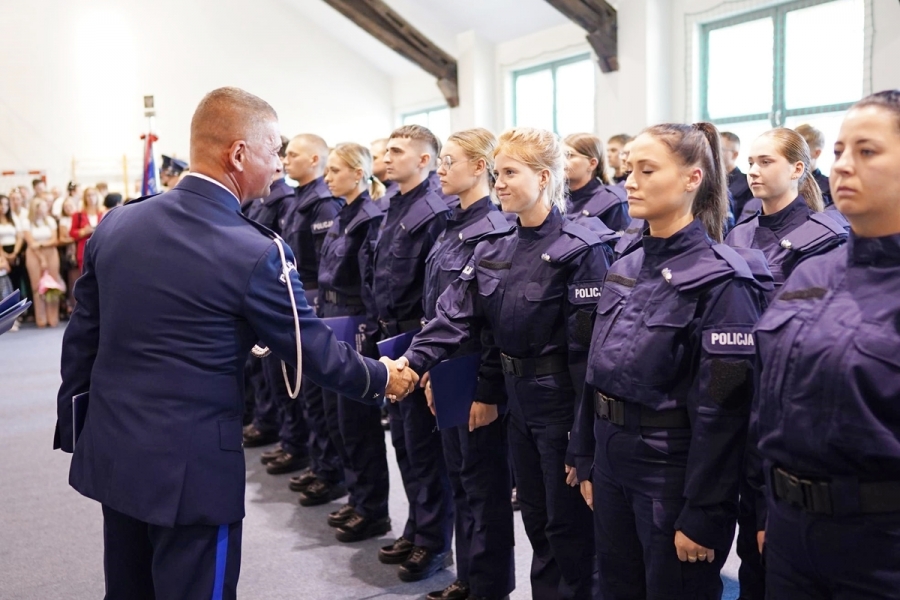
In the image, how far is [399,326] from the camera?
3.44 m

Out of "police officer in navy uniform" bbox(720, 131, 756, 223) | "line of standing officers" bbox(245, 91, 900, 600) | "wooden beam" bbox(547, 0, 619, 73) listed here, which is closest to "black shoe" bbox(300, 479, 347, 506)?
"line of standing officers" bbox(245, 91, 900, 600)

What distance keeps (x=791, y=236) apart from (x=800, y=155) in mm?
365

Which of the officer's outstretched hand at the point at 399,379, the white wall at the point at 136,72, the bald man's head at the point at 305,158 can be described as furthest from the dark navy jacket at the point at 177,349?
the white wall at the point at 136,72

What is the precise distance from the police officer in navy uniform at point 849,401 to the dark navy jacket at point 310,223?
3.05m

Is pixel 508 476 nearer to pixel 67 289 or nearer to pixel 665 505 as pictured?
pixel 665 505

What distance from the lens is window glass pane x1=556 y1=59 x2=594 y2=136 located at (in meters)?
9.79

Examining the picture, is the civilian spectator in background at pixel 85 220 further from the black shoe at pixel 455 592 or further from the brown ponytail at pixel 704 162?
the brown ponytail at pixel 704 162

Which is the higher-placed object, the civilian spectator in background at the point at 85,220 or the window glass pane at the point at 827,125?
the window glass pane at the point at 827,125

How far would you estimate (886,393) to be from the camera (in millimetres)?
1390

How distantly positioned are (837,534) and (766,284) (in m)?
0.70

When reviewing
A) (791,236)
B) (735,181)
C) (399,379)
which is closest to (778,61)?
(735,181)

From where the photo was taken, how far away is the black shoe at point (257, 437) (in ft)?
16.7

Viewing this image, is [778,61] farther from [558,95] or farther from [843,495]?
[843,495]

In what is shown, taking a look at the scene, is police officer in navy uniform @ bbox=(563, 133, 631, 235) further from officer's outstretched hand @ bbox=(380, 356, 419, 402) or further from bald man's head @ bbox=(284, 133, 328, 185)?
officer's outstretched hand @ bbox=(380, 356, 419, 402)
